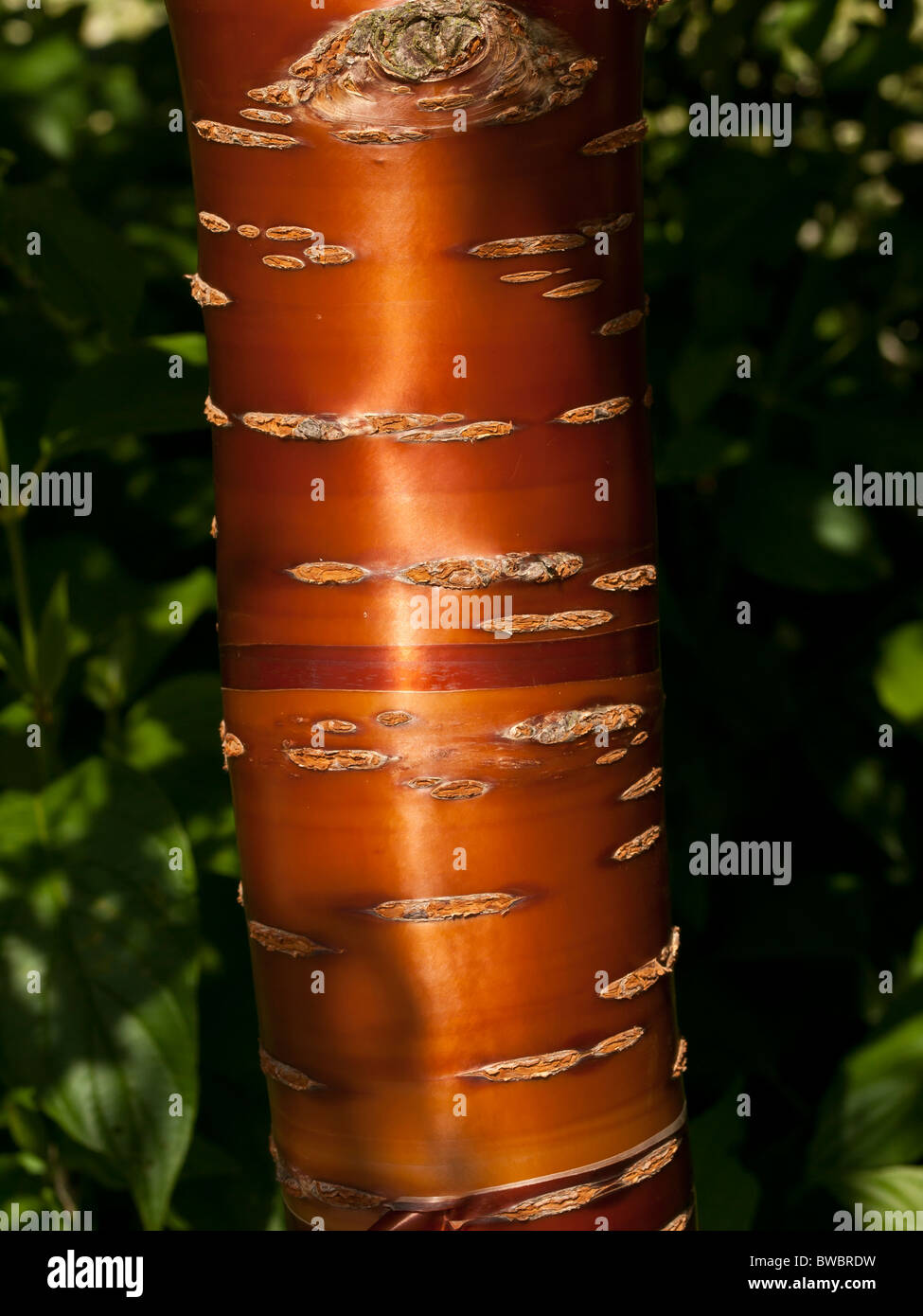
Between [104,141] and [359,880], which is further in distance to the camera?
[104,141]

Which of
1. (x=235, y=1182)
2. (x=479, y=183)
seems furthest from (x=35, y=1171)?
(x=479, y=183)

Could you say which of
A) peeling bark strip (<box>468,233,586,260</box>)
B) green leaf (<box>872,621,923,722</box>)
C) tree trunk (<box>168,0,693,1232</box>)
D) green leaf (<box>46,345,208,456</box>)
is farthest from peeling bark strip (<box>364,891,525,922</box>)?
green leaf (<box>872,621,923,722</box>)

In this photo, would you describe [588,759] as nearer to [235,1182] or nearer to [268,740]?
[268,740]

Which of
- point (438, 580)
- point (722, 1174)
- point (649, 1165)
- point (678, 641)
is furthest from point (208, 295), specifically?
point (678, 641)

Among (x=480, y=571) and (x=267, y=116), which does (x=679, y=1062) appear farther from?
(x=267, y=116)

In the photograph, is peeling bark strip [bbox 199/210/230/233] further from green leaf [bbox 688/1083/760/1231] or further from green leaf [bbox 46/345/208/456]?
green leaf [bbox 688/1083/760/1231]
